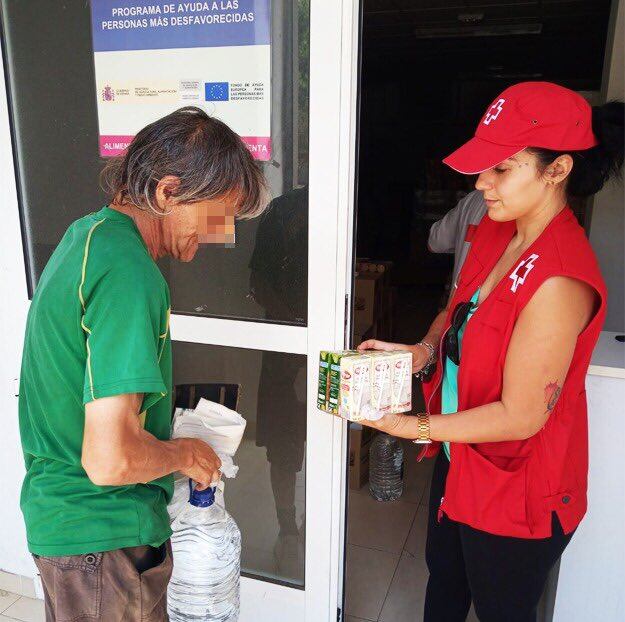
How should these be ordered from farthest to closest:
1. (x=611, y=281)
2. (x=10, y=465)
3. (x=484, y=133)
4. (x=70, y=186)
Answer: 1. (x=611, y=281)
2. (x=10, y=465)
3. (x=70, y=186)
4. (x=484, y=133)

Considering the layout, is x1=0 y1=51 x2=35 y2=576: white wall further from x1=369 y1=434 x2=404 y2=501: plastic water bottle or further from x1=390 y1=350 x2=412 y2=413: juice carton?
x1=369 y1=434 x2=404 y2=501: plastic water bottle

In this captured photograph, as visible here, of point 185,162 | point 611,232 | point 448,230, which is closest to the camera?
point 185,162

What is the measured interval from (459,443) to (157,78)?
1.46 metres

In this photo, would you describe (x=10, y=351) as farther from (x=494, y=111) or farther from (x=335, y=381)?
(x=494, y=111)

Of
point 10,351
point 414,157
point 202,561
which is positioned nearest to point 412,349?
point 202,561

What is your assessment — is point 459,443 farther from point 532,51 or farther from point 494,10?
point 532,51

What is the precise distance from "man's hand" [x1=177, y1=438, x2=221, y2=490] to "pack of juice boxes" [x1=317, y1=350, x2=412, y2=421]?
0.30 m

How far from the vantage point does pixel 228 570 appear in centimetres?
170

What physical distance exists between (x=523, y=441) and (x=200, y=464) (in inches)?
31.2

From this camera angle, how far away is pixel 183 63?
193 cm

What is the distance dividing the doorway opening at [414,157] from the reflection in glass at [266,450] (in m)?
0.54

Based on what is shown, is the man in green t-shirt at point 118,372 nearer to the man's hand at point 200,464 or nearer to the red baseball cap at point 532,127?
the man's hand at point 200,464

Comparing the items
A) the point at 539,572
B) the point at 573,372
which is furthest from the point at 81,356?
the point at 539,572

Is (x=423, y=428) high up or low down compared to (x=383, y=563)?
up
